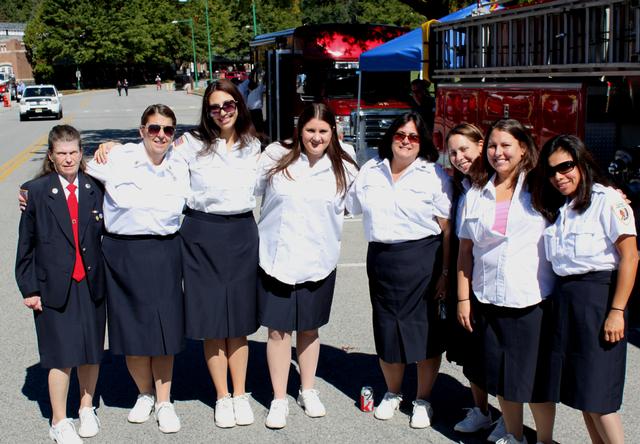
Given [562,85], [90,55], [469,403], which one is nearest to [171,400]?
[469,403]

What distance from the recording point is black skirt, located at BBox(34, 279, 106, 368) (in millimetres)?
4105

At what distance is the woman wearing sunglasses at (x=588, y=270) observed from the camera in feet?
11.0

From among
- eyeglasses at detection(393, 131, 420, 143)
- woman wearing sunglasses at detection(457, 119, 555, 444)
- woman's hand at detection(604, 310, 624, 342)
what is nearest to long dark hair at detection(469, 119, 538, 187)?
woman wearing sunglasses at detection(457, 119, 555, 444)

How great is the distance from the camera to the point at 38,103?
33844 mm

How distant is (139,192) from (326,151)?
38.8 inches

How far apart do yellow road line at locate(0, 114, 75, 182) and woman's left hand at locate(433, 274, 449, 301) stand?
42.2 ft

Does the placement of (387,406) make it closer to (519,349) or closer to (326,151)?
(519,349)

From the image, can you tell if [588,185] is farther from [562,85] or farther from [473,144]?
[562,85]

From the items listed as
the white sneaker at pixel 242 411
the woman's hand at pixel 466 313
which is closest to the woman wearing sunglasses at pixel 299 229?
the white sneaker at pixel 242 411

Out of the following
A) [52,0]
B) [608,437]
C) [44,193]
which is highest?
[52,0]

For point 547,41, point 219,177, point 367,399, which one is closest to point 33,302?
point 219,177

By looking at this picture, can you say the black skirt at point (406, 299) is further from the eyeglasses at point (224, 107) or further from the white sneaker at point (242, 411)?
the eyeglasses at point (224, 107)

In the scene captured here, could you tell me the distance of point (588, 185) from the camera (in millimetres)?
3402

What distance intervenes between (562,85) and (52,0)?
298 feet
